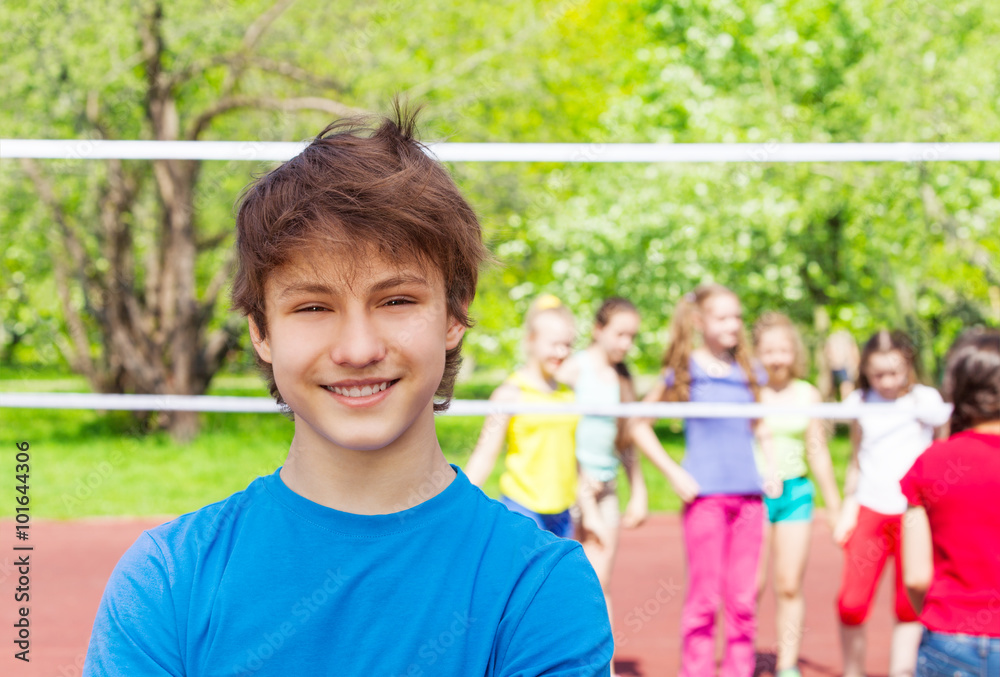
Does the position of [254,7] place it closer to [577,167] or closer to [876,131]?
[577,167]

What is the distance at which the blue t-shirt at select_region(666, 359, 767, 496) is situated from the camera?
3.66 m

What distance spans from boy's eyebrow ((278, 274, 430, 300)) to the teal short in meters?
3.15

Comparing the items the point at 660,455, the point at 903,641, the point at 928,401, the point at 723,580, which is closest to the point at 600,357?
the point at 660,455

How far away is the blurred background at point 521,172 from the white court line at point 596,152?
742 centimetres

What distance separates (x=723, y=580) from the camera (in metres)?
3.66

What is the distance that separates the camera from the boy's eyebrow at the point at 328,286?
96 centimetres

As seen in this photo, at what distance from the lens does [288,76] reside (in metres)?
11.9

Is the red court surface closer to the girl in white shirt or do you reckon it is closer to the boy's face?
the girl in white shirt

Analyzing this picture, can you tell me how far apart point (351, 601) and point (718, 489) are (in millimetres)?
2892

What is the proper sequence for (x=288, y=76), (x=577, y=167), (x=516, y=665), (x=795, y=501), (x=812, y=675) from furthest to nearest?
1. (x=577, y=167)
2. (x=288, y=76)
3. (x=812, y=675)
4. (x=795, y=501)
5. (x=516, y=665)

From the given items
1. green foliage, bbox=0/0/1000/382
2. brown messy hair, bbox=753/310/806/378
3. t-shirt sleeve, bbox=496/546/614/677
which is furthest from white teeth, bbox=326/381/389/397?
green foliage, bbox=0/0/1000/382

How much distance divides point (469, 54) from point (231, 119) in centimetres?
330

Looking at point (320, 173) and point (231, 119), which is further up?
point (231, 119)

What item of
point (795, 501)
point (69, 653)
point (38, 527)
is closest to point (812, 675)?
point (795, 501)
